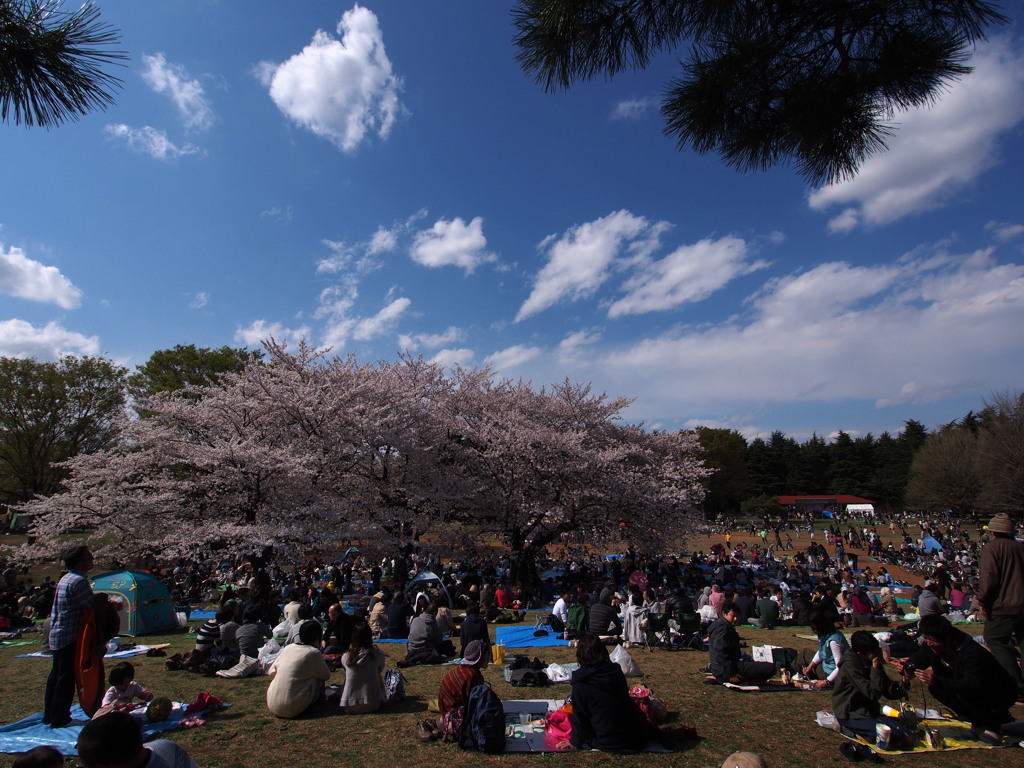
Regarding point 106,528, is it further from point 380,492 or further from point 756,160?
point 756,160

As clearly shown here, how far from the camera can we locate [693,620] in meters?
9.84

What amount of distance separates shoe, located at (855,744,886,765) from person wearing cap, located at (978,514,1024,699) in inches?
61.1

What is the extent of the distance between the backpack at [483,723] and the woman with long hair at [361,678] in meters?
1.39

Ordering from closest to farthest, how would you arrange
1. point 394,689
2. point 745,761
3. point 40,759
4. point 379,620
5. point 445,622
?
A: point 40,759 < point 745,761 < point 394,689 < point 445,622 < point 379,620

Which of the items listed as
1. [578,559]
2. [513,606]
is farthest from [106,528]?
[578,559]

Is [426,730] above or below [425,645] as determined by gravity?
above

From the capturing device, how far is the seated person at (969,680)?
453cm

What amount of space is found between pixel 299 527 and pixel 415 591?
3.52 metres

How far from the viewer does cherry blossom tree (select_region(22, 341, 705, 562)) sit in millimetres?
15289

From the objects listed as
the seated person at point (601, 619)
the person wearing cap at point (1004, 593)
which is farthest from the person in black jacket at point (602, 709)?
the seated person at point (601, 619)

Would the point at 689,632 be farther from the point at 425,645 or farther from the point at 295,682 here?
the point at 295,682

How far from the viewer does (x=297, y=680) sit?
5484mm

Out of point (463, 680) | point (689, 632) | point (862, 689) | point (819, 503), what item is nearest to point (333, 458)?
point (689, 632)

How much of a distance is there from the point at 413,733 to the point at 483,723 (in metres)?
0.91
